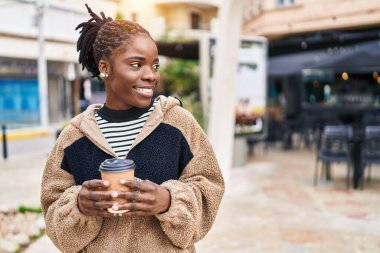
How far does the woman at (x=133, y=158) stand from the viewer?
147 centimetres

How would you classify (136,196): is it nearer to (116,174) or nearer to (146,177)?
(116,174)

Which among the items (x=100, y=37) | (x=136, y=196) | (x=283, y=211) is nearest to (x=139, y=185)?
(x=136, y=196)

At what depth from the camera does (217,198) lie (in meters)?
1.61

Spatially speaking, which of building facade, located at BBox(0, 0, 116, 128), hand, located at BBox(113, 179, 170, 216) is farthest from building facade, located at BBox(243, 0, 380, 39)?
hand, located at BBox(113, 179, 170, 216)

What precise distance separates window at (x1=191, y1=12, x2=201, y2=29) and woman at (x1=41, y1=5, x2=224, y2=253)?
85.9ft

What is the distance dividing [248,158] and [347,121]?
2827 millimetres

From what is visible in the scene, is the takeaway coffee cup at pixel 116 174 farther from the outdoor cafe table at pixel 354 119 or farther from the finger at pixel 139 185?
the outdoor cafe table at pixel 354 119

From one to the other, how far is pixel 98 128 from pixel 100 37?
12.5 inches

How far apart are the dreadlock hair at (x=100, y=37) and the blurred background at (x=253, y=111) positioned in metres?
0.59

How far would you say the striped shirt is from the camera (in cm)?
156

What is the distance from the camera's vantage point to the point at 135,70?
4.82 ft

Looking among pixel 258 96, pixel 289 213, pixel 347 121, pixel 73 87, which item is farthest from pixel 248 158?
pixel 73 87

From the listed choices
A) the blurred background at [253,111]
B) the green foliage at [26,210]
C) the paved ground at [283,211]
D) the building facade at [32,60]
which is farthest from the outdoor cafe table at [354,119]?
the building facade at [32,60]

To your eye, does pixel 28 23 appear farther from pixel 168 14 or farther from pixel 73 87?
pixel 168 14
